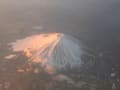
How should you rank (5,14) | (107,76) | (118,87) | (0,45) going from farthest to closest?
(5,14) → (0,45) → (107,76) → (118,87)

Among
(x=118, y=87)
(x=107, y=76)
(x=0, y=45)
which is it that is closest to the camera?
(x=118, y=87)

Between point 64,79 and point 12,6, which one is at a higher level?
point 12,6

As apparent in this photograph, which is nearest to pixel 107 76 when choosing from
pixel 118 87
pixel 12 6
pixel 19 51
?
pixel 118 87

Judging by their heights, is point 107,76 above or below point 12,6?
below

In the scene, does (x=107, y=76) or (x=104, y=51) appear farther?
(x=104, y=51)

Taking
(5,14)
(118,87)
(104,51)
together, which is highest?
(5,14)

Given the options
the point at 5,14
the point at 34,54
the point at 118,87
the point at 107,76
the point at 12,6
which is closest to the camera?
the point at 118,87

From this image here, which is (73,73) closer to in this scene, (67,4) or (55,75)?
(55,75)

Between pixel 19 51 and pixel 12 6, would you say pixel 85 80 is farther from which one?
pixel 12 6

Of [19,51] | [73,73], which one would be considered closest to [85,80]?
[73,73]
